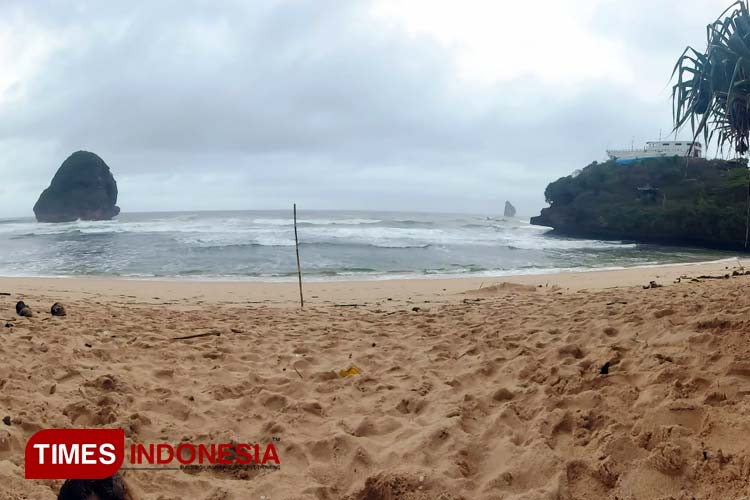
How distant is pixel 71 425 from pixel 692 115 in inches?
225

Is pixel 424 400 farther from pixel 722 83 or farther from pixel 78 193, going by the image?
A: pixel 78 193

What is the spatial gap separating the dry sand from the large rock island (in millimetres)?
28432

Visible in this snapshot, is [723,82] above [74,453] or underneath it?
above

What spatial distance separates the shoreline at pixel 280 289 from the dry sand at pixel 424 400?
3.34 meters

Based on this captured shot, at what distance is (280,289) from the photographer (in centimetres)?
1116

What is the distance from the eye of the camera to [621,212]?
125 ft

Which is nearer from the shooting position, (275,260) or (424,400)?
(424,400)

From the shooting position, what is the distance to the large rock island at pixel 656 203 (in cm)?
3073

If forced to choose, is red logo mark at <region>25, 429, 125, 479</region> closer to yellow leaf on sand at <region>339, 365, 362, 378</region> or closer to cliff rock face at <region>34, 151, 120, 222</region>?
yellow leaf on sand at <region>339, 365, 362, 378</region>

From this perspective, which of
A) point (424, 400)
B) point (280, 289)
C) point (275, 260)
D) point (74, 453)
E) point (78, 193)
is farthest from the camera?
point (78, 193)

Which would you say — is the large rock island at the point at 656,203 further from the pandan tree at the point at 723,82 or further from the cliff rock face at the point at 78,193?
the cliff rock face at the point at 78,193

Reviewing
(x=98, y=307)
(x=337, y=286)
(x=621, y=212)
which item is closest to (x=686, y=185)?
(x=621, y=212)

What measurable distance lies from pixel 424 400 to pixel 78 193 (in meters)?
74.6

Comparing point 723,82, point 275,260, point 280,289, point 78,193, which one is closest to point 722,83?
point 723,82
